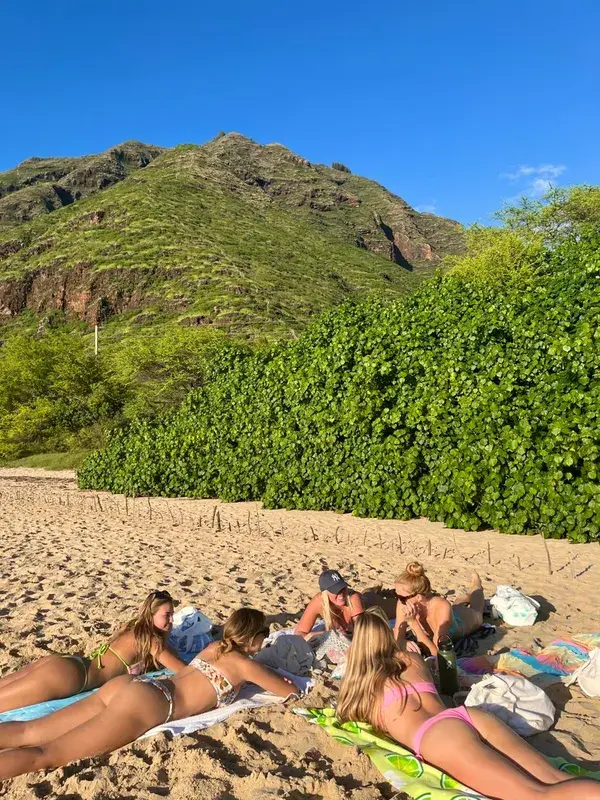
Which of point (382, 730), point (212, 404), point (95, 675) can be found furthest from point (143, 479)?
point (382, 730)

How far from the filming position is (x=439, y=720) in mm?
2531

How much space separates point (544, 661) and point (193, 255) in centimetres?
5007

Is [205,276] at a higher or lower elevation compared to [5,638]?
higher

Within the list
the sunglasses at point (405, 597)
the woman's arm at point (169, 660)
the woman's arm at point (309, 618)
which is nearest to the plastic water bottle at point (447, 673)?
the sunglasses at point (405, 597)

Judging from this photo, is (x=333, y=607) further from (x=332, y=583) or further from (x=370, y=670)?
(x=370, y=670)

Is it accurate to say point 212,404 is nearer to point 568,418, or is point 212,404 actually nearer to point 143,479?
point 143,479

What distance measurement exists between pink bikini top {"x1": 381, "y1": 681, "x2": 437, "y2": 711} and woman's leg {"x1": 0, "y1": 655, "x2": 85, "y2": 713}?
1827 millimetres

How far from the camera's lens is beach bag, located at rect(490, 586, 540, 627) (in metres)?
4.43

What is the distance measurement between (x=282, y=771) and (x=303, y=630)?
165cm

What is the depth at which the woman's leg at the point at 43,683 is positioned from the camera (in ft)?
10.5

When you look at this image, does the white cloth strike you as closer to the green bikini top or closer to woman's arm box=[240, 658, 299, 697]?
woman's arm box=[240, 658, 299, 697]

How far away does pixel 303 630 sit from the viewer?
4223mm

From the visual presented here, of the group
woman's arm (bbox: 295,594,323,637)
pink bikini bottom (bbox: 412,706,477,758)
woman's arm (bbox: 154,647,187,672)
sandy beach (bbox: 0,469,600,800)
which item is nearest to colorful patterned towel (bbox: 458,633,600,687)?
sandy beach (bbox: 0,469,600,800)

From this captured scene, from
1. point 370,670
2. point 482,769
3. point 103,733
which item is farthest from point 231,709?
point 482,769
